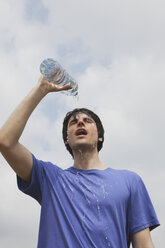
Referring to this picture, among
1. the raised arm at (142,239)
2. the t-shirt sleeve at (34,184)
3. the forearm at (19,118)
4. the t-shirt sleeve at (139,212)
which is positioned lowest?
the raised arm at (142,239)

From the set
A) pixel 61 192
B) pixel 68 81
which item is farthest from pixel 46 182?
pixel 68 81

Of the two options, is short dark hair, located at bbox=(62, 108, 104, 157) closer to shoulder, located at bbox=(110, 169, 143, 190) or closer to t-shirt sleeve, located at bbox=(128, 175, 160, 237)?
shoulder, located at bbox=(110, 169, 143, 190)

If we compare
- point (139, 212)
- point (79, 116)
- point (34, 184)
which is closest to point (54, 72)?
point (79, 116)

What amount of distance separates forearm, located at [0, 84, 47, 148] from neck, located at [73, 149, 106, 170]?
42.9 inches

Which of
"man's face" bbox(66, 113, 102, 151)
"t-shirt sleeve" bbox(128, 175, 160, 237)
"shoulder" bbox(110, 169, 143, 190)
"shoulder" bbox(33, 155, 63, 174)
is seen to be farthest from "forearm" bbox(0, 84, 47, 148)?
"t-shirt sleeve" bbox(128, 175, 160, 237)

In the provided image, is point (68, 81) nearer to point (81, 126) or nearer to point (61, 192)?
point (81, 126)

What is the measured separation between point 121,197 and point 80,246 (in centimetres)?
88

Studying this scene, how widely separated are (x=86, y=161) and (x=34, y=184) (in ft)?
3.12

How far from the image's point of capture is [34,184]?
4637mm

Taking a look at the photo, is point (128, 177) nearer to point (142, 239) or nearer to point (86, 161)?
point (86, 161)

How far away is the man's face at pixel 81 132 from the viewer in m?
5.23

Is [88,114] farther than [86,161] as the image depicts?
Yes

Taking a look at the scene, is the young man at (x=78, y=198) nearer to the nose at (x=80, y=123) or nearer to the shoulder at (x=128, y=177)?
the shoulder at (x=128, y=177)

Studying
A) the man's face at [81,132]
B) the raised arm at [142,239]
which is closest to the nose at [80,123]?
the man's face at [81,132]
